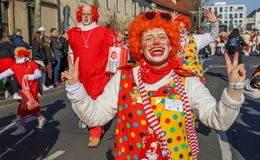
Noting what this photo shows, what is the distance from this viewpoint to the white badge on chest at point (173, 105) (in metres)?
2.07

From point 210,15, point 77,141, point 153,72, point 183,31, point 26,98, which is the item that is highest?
point 210,15

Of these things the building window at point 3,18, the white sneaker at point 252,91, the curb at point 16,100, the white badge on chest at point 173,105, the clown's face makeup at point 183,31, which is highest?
the building window at point 3,18

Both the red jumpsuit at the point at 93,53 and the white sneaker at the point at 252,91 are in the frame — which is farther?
the red jumpsuit at the point at 93,53

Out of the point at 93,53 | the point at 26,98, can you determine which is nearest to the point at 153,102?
the point at 93,53

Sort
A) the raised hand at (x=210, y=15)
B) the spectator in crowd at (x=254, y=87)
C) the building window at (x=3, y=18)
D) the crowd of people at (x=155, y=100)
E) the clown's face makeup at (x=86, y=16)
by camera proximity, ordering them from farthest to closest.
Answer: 1. the building window at (x=3, y=18)
2. the clown's face makeup at (x=86, y=16)
3. the raised hand at (x=210, y=15)
4. the spectator in crowd at (x=254, y=87)
5. the crowd of people at (x=155, y=100)

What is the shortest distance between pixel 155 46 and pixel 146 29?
0.52 feet

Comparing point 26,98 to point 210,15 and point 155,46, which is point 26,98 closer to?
point 210,15

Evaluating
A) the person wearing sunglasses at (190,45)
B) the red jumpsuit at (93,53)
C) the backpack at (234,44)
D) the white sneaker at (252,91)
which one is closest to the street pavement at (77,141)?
the red jumpsuit at (93,53)

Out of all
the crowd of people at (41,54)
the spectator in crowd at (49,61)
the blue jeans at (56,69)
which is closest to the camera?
the crowd of people at (41,54)

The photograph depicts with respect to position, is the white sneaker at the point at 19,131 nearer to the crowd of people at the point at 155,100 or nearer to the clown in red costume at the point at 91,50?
the clown in red costume at the point at 91,50

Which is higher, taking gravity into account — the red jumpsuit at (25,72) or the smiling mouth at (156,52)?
the smiling mouth at (156,52)

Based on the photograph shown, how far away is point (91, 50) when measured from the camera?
496 cm

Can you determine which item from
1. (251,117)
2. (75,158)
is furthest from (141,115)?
(251,117)

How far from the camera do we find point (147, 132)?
2086 millimetres
